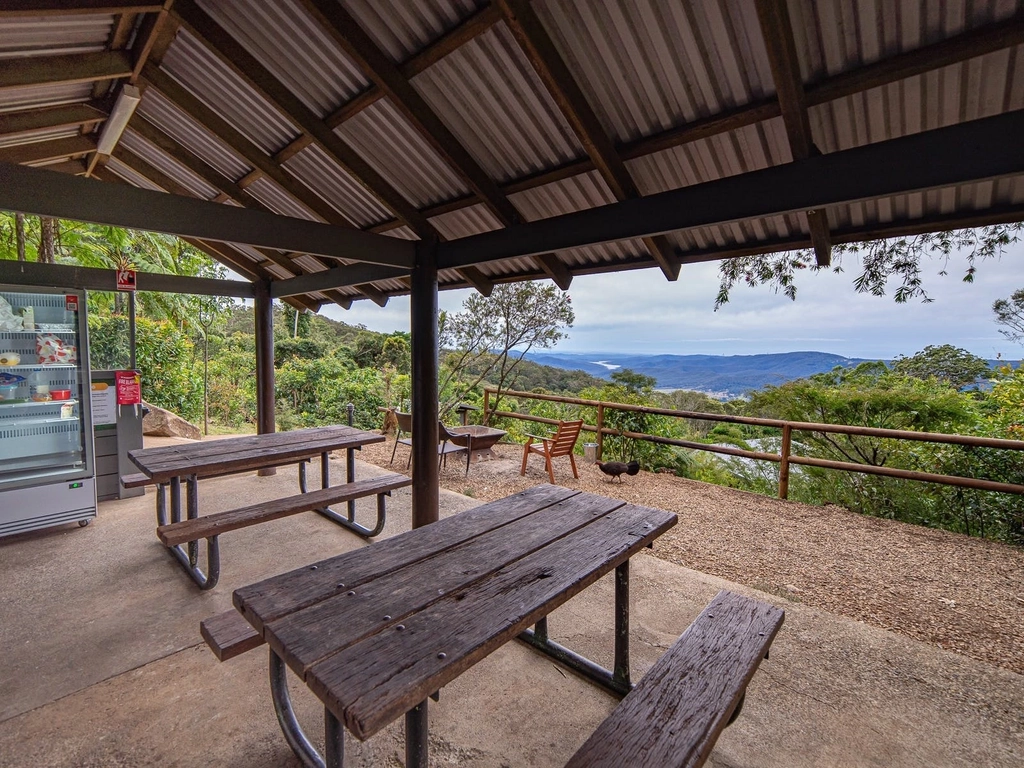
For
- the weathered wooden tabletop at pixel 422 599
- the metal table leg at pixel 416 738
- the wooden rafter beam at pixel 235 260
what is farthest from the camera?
the wooden rafter beam at pixel 235 260

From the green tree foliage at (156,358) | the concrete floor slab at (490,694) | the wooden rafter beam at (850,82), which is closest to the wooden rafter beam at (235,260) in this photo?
the concrete floor slab at (490,694)

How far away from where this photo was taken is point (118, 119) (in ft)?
10.1

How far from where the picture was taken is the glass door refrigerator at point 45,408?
11.5 feet

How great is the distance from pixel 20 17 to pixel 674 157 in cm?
269

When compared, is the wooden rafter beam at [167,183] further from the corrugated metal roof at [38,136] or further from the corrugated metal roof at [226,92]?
the corrugated metal roof at [226,92]

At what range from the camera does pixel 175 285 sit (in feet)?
15.6

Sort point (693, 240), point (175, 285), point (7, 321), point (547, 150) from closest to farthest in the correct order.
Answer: point (547, 150), point (693, 240), point (7, 321), point (175, 285)

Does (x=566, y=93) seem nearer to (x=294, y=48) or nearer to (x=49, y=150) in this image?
(x=294, y=48)

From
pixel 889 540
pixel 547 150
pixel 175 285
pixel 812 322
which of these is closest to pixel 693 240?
pixel 547 150

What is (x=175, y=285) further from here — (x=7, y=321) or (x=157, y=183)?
(x=7, y=321)

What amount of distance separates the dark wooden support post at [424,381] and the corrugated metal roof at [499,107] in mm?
986

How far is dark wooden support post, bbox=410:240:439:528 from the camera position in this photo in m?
3.46

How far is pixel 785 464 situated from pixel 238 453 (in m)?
5.08

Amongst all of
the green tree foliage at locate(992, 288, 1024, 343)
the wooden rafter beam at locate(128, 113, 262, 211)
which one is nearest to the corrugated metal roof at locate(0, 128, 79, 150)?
the wooden rafter beam at locate(128, 113, 262, 211)
